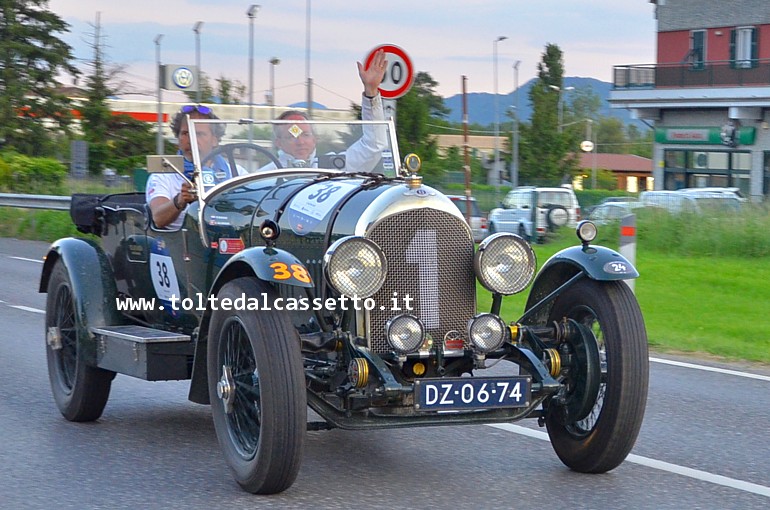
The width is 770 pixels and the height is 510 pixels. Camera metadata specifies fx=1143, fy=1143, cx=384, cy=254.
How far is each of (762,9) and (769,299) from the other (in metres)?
33.4

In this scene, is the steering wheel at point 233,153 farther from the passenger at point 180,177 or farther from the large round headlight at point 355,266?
the large round headlight at point 355,266

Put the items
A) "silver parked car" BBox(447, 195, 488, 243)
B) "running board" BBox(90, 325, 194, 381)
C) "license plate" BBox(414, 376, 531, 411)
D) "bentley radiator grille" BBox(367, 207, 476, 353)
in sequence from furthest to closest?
"silver parked car" BBox(447, 195, 488, 243)
"running board" BBox(90, 325, 194, 381)
"bentley radiator grille" BBox(367, 207, 476, 353)
"license plate" BBox(414, 376, 531, 411)

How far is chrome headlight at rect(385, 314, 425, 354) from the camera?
5.17 m

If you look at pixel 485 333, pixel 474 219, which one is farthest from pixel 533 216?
pixel 485 333

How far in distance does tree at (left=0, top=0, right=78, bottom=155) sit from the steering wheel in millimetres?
43632

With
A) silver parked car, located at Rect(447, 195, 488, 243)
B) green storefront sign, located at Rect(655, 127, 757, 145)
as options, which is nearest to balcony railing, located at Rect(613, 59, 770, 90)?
green storefront sign, located at Rect(655, 127, 757, 145)

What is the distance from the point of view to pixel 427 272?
18.0 ft

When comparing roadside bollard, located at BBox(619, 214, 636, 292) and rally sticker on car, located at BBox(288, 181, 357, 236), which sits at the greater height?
rally sticker on car, located at BBox(288, 181, 357, 236)

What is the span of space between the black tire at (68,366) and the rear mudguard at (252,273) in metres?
1.24

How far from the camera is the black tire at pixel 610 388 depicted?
526 cm

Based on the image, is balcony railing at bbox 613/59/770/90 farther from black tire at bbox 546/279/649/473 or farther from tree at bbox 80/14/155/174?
black tire at bbox 546/279/649/473

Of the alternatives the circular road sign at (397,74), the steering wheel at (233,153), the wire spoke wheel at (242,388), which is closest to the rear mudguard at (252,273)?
the wire spoke wheel at (242,388)

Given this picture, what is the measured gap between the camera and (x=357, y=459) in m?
5.84

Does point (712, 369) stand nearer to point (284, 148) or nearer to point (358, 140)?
point (358, 140)
